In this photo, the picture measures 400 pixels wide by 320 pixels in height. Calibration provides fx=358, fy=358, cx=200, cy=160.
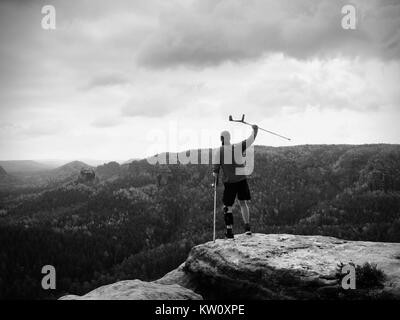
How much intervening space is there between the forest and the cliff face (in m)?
5.94

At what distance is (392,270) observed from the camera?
8047 millimetres

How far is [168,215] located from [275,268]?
18452 mm

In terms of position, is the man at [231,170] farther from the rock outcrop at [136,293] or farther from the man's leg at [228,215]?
the rock outcrop at [136,293]

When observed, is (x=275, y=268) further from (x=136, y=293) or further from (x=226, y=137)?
(x=226, y=137)

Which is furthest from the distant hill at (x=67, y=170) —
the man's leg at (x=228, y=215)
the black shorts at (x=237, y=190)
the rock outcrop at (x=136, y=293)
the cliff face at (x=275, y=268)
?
the rock outcrop at (x=136, y=293)

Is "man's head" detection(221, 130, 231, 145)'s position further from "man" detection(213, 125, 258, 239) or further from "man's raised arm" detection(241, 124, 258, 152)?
"man's raised arm" detection(241, 124, 258, 152)

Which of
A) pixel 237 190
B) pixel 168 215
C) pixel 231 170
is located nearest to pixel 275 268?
pixel 237 190

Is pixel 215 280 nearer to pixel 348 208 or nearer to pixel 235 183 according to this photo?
pixel 235 183

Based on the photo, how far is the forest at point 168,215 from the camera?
16188 millimetres

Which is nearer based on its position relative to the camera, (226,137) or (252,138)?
(252,138)

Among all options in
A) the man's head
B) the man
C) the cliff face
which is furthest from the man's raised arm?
the cliff face

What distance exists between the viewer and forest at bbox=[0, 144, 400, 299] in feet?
53.1

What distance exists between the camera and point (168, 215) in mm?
26703

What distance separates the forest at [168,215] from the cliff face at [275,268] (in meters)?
5.94
